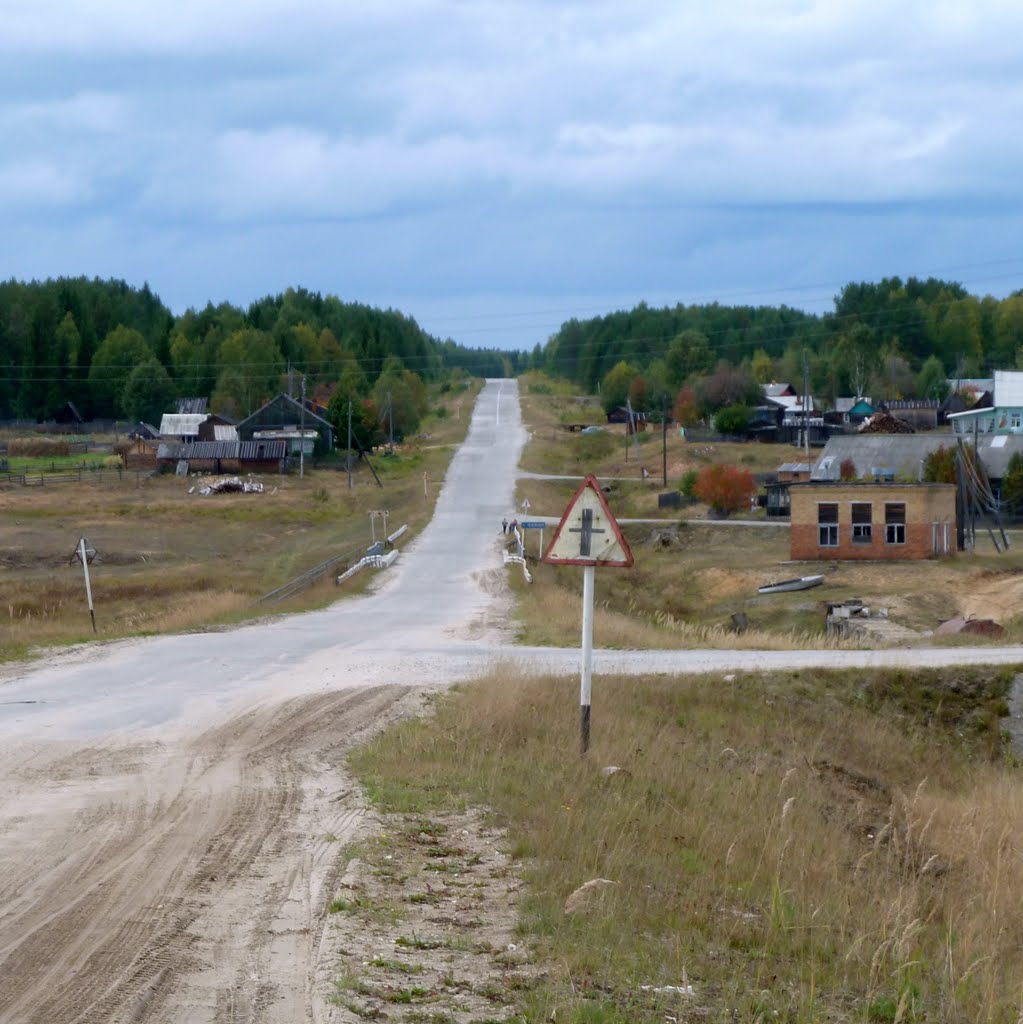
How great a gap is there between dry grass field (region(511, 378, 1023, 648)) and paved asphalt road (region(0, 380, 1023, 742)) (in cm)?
198

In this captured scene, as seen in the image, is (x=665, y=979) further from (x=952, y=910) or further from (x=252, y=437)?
(x=252, y=437)

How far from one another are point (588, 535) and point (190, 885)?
5503 millimetres

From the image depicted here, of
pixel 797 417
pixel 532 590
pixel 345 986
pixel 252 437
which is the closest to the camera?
pixel 345 986

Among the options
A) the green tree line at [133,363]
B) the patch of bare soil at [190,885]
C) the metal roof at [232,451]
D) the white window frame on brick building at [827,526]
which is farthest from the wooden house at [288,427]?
the patch of bare soil at [190,885]

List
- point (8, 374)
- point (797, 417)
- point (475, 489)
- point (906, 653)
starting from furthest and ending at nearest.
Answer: point (8, 374), point (797, 417), point (475, 489), point (906, 653)

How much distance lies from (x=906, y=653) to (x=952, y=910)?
51.6 feet

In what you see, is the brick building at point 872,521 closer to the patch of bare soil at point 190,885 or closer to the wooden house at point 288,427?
the patch of bare soil at point 190,885

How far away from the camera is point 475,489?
82.2m

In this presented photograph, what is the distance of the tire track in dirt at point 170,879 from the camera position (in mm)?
6277

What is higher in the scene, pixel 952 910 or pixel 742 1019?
pixel 742 1019

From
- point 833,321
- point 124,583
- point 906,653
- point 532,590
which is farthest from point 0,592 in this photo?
point 833,321

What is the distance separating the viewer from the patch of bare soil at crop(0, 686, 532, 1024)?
6.30 meters

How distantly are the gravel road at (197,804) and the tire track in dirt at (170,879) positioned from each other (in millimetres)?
16

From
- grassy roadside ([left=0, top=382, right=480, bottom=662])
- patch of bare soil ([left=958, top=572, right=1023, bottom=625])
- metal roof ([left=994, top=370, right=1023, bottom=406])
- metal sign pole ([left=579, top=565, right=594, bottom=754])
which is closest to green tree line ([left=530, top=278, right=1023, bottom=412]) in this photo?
metal roof ([left=994, top=370, right=1023, bottom=406])
